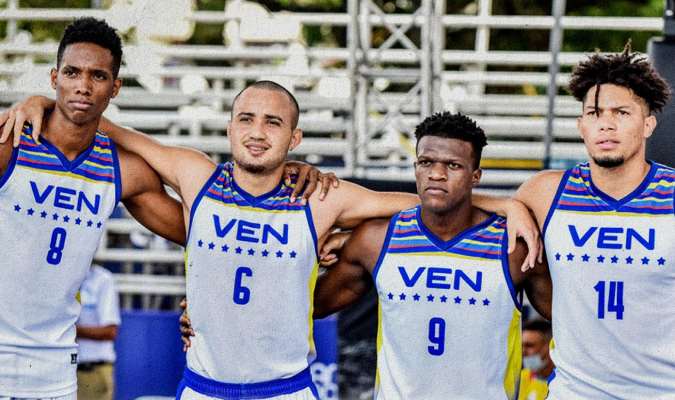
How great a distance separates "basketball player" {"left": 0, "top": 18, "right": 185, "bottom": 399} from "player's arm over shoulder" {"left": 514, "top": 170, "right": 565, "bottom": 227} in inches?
76.9

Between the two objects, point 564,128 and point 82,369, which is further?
point 564,128

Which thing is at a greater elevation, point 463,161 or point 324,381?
point 463,161

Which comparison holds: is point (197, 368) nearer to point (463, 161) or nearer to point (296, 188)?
point (296, 188)

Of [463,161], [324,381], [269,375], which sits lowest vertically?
[324,381]

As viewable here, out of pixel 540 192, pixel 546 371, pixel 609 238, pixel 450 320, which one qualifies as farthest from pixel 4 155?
pixel 546 371

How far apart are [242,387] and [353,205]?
3.43 feet

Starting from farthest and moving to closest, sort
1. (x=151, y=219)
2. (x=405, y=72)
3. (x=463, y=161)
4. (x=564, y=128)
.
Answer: (x=564, y=128) < (x=405, y=72) < (x=151, y=219) < (x=463, y=161)

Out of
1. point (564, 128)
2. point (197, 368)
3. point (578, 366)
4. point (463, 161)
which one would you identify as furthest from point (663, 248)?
point (564, 128)

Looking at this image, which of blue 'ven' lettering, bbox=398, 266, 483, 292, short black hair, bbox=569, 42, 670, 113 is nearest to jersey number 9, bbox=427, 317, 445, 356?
blue 'ven' lettering, bbox=398, 266, 483, 292

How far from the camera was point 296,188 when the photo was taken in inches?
201

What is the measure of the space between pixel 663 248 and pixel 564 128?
5994mm

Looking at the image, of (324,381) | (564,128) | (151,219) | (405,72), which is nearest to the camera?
(151,219)

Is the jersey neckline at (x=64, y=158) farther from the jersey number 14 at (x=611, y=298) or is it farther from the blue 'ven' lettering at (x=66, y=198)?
the jersey number 14 at (x=611, y=298)

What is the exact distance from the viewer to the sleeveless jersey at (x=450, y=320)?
191 inches
